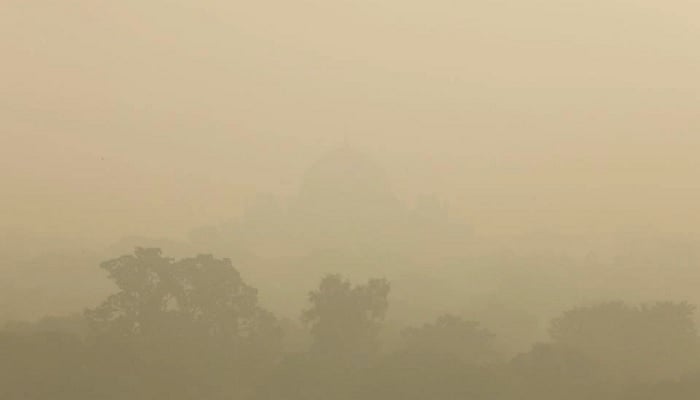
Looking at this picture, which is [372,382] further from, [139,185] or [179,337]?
[139,185]

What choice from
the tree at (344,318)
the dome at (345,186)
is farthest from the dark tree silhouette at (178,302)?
the dome at (345,186)

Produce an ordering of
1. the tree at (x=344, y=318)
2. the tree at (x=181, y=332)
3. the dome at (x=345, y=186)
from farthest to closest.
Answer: the dome at (x=345, y=186), the tree at (x=344, y=318), the tree at (x=181, y=332)

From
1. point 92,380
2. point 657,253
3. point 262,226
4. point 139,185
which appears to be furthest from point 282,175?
→ point 92,380

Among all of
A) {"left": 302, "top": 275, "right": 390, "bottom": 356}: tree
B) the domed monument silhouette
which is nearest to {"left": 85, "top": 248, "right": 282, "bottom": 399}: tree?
{"left": 302, "top": 275, "right": 390, "bottom": 356}: tree

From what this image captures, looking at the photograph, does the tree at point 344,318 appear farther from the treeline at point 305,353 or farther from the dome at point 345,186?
the dome at point 345,186

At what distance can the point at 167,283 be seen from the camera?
51.8 metres

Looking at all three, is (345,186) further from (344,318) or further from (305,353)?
(305,353)

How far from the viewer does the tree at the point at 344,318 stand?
51594 millimetres

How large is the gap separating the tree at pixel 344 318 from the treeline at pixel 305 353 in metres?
0.07

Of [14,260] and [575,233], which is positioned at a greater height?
[575,233]

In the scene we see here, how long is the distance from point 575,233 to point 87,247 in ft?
204

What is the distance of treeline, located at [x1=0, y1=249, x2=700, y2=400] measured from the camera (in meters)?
44.5

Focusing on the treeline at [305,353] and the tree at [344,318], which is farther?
the tree at [344,318]

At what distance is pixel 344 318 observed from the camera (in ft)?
173
